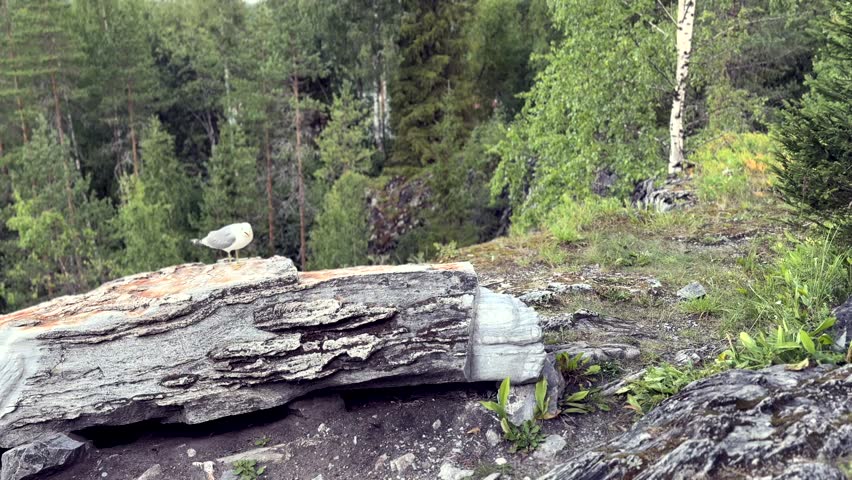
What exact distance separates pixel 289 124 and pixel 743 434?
30.3m

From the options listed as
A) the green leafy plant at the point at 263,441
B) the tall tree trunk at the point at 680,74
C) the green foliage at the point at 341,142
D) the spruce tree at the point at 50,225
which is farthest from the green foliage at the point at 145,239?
the green leafy plant at the point at 263,441

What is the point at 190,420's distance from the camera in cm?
538

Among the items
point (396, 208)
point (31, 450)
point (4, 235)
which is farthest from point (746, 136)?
point (4, 235)

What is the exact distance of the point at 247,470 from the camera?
511 centimetres

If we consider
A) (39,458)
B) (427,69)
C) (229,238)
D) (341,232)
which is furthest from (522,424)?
(427,69)

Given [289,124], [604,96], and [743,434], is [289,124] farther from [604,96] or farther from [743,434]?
[743,434]

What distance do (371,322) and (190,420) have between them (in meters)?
1.78

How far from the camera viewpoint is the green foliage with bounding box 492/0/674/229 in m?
13.5

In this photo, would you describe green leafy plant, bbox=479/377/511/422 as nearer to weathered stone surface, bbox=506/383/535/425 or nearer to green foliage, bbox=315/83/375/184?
weathered stone surface, bbox=506/383/535/425

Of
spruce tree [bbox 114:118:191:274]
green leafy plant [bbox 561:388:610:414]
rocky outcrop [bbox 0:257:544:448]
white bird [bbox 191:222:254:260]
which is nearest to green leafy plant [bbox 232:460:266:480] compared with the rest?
rocky outcrop [bbox 0:257:544:448]

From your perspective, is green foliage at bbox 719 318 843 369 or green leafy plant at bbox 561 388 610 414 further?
green leafy plant at bbox 561 388 610 414

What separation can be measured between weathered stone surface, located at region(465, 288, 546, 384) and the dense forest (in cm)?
963

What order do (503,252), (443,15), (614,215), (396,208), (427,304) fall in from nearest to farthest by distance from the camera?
(427,304)
(503,252)
(614,215)
(443,15)
(396,208)

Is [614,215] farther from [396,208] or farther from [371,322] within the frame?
[396,208]
